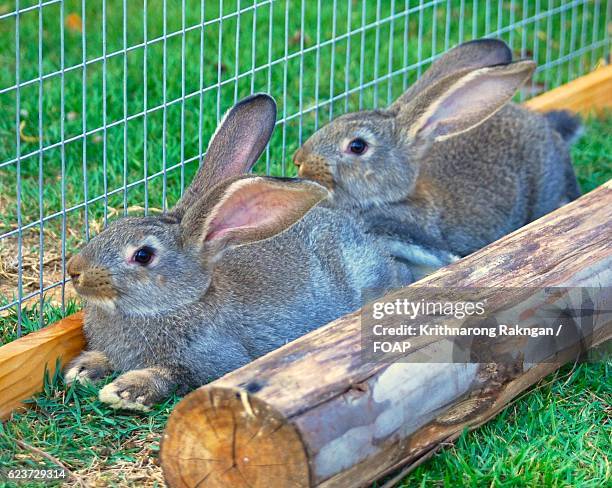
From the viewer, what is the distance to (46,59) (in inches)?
219

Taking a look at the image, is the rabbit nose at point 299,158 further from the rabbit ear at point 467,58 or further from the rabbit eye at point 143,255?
the rabbit eye at point 143,255

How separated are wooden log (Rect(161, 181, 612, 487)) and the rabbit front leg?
568 mm

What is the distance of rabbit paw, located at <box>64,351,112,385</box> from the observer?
12.1 feet

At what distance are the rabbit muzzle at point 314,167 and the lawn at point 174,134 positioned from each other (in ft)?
0.73

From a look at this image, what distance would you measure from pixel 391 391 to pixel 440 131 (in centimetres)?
185

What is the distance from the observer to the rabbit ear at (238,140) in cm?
391

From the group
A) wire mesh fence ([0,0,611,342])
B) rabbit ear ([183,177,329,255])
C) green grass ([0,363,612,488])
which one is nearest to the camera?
green grass ([0,363,612,488])

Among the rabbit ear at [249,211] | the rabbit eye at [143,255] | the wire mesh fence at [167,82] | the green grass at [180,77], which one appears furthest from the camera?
the green grass at [180,77]

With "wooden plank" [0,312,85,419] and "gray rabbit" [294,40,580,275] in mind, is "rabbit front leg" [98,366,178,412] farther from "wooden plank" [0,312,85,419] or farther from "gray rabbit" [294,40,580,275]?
"gray rabbit" [294,40,580,275]

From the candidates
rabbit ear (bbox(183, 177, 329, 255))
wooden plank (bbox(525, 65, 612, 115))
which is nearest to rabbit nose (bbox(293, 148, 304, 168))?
rabbit ear (bbox(183, 177, 329, 255))

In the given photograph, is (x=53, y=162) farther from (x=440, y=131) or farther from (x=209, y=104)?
(x=440, y=131)

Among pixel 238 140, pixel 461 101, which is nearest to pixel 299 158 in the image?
pixel 238 140

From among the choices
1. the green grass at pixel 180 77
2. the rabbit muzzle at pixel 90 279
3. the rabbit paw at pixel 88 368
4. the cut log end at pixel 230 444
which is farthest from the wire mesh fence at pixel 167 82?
the cut log end at pixel 230 444

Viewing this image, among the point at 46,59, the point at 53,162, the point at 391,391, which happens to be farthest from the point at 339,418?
the point at 46,59
